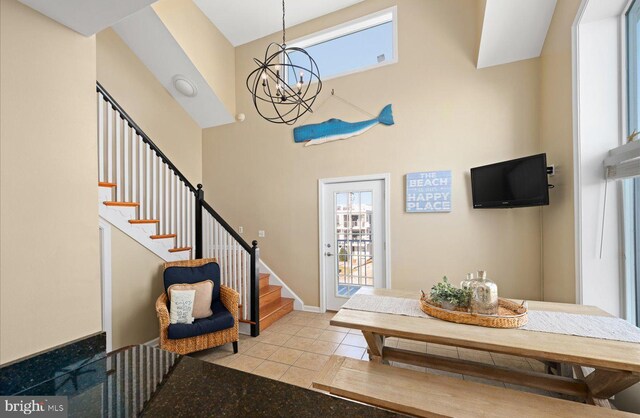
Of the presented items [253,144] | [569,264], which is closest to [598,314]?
[569,264]

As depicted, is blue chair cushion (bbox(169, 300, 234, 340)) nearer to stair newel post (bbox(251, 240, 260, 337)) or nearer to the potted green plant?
stair newel post (bbox(251, 240, 260, 337))

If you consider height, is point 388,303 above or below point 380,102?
below

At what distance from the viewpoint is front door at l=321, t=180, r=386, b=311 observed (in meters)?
3.74

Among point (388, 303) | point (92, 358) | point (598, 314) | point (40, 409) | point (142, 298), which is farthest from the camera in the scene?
point (142, 298)

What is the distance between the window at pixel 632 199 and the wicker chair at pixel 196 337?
334cm

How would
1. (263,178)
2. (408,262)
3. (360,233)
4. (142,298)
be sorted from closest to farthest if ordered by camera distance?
(142,298) → (408,262) → (360,233) → (263,178)

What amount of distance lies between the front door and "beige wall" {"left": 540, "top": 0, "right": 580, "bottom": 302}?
70.3 inches

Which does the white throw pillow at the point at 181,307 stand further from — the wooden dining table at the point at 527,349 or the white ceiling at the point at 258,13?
the white ceiling at the point at 258,13

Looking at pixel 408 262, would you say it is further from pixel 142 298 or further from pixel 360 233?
pixel 142 298

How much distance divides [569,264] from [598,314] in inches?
22.9

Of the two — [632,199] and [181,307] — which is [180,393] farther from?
[632,199]

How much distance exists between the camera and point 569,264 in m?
2.30

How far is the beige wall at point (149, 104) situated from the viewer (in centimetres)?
353

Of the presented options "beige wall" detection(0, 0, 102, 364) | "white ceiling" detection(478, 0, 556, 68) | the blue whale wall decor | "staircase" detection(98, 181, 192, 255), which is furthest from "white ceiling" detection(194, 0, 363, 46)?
"beige wall" detection(0, 0, 102, 364)
